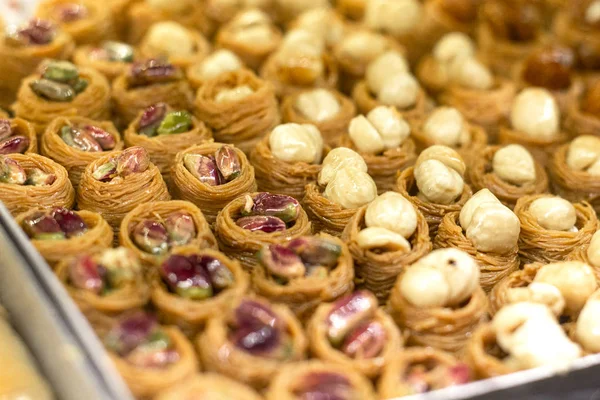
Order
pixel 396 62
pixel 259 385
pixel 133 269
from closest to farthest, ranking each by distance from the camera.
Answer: pixel 259 385 → pixel 133 269 → pixel 396 62

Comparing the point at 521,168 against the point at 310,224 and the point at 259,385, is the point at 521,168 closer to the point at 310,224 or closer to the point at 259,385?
the point at 310,224

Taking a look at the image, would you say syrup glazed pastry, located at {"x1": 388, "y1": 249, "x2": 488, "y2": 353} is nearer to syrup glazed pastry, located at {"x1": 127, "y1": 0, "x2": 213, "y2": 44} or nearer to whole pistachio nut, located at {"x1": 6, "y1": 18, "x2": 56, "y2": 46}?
whole pistachio nut, located at {"x1": 6, "y1": 18, "x2": 56, "y2": 46}

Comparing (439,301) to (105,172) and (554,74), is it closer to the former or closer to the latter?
(105,172)

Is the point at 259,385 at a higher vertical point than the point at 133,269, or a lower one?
lower

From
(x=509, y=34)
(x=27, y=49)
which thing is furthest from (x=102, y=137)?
(x=509, y=34)

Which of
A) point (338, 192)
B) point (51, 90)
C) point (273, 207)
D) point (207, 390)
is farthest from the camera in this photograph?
point (51, 90)

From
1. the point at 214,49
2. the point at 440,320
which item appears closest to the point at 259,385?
the point at 440,320

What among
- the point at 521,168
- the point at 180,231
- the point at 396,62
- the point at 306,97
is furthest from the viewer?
the point at 396,62
